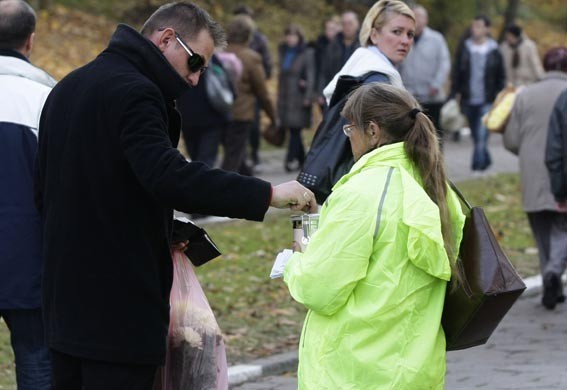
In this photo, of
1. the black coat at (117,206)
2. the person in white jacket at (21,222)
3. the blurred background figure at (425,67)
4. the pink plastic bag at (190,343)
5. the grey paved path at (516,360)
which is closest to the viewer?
the black coat at (117,206)

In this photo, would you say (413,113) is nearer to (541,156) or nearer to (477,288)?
(477,288)

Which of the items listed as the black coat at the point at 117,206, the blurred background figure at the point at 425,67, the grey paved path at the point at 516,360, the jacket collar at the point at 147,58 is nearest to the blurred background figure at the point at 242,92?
the blurred background figure at the point at 425,67

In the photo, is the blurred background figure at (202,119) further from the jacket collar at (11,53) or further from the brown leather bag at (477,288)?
the brown leather bag at (477,288)

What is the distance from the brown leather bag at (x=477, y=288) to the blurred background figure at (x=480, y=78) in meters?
12.7

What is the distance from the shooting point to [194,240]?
4.95 metres

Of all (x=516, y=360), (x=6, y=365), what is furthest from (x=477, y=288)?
(x=6, y=365)

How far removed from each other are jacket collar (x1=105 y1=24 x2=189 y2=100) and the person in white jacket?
3.78ft

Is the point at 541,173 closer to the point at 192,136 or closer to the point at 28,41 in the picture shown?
the point at 192,136

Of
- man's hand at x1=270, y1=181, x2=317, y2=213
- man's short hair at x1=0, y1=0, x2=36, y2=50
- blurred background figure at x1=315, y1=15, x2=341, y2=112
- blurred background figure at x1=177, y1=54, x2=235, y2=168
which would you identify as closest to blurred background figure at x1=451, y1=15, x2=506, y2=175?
blurred background figure at x1=315, y1=15, x2=341, y2=112

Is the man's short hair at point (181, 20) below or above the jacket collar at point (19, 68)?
above

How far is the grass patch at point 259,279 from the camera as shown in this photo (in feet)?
28.1

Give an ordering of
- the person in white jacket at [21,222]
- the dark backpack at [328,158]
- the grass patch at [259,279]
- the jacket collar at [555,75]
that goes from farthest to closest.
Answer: the jacket collar at [555,75], the grass patch at [259,279], the dark backpack at [328,158], the person in white jacket at [21,222]

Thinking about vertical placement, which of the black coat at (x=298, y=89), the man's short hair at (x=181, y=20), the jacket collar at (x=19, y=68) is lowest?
the black coat at (x=298, y=89)

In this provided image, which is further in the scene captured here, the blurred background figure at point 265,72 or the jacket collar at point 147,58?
the blurred background figure at point 265,72
